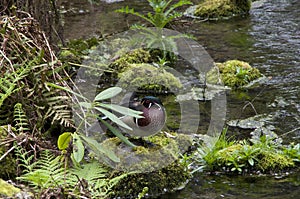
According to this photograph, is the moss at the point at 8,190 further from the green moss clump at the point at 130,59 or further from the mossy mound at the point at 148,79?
the green moss clump at the point at 130,59

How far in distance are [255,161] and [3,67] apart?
2.03 metres

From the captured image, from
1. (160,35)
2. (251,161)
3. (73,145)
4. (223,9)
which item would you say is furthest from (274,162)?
(223,9)

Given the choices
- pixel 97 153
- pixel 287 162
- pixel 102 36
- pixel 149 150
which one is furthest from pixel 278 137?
pixel 102 36

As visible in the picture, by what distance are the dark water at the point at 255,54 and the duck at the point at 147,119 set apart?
0.51 metres

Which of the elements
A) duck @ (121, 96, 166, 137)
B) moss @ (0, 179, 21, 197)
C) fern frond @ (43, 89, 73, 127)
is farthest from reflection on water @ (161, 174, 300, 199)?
moss @ (0, 179, 21, 197)

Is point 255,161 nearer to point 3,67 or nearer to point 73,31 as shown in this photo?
point 3,67

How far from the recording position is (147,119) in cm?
395

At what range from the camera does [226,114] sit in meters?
5.42

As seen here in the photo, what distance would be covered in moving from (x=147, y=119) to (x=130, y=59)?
302 centimetres

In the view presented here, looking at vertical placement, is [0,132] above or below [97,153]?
above

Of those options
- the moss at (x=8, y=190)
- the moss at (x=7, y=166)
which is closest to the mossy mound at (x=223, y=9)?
the moss at (x=7, y=166)

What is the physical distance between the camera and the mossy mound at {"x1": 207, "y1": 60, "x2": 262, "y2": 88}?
6309 mm

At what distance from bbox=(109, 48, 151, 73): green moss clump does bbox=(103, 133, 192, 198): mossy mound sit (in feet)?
8.63

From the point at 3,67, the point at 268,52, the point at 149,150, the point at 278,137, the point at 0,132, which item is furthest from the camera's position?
the point at 268,52
